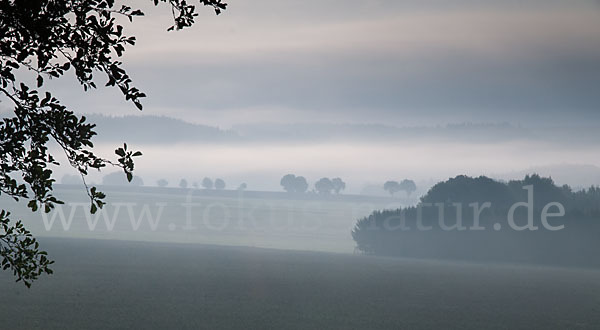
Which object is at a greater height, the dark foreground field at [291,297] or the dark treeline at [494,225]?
the dark treeline at [494,225]

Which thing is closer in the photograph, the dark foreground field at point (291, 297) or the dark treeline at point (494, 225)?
the dark foreground field at point (291, 297)

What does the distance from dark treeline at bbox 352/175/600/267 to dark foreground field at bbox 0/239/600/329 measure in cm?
1522

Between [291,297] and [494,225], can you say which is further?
[494,225]

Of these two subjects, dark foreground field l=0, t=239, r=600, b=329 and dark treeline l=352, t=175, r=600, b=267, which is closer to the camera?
dark foreground field l=0, t=239, r=600, b=329

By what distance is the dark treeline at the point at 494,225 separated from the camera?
281ft

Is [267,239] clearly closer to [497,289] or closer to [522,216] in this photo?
[522,216]

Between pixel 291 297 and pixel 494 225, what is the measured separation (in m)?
53.8

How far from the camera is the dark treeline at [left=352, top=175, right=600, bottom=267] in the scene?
85.7 metres

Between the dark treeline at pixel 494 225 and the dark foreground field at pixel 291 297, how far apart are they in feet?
49.9

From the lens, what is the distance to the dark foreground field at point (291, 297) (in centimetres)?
3170

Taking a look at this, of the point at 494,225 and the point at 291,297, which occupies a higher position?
the point at 494,225

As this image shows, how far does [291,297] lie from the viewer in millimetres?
42406

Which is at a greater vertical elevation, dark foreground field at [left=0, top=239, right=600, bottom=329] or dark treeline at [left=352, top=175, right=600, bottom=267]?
dark treeline at [left=352, top=175, right=600, bottom=267]

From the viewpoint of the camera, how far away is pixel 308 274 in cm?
6038
